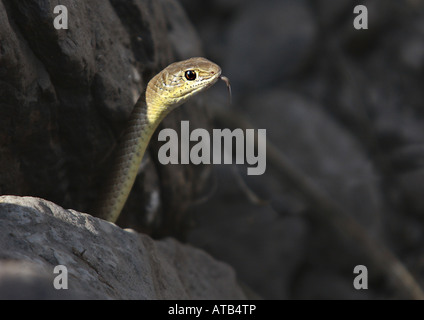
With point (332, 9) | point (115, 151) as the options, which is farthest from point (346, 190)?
point (115, 151)

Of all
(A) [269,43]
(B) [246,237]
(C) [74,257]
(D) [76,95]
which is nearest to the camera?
(C) [74,257]

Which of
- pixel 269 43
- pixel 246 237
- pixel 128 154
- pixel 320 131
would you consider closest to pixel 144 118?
pixel 128 154

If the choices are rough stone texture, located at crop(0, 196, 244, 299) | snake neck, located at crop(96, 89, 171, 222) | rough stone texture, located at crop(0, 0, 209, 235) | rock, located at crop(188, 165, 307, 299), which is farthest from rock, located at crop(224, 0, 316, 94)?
rough stone texture, located at crop(0, 196, 244, 299)

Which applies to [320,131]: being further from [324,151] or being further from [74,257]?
[74,257]

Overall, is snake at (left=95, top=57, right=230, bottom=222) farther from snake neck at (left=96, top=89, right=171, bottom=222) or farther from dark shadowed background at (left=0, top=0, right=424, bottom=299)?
dark shadowed background at (left=0, top=0, right=424, bottom=299)

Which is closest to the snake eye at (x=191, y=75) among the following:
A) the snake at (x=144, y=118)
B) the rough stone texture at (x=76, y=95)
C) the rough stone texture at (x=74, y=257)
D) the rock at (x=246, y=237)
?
the snake at (x=144, y=118)

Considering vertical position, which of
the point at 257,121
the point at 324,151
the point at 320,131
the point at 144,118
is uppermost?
the point at 257,121

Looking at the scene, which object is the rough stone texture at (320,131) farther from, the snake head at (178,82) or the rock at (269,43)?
the snake head at (178,82)
